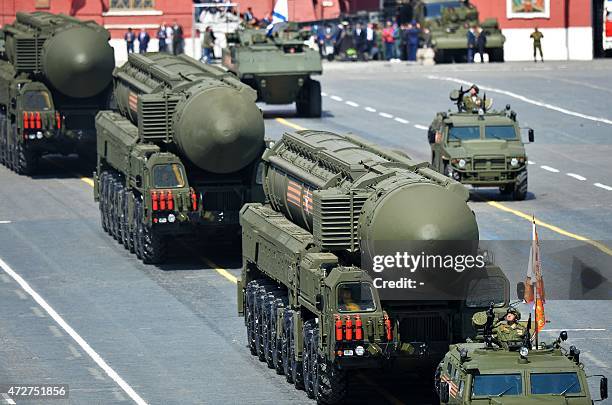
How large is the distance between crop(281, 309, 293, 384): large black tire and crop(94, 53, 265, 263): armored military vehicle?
1013 cm

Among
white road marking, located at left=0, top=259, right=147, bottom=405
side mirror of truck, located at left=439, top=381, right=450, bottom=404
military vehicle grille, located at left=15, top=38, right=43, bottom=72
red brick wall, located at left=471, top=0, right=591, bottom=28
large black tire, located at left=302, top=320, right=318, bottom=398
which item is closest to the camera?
side mirror of truck, located at left=439, top=381, right=450, bottom=404

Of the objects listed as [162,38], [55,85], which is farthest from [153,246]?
[162,38]

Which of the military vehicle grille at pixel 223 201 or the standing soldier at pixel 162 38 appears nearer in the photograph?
the military vehicle grille at pixel 223 201

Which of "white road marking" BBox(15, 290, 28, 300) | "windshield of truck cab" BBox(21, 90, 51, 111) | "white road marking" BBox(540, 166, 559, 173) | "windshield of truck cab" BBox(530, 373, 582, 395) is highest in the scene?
"windshield of truck cab" BBox(21, 90, 51, 111)

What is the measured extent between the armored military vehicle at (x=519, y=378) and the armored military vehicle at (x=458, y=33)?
5601 centimetres

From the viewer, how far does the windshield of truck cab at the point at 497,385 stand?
24.5m

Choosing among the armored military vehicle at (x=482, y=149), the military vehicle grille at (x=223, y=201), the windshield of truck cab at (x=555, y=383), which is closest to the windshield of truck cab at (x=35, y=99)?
the armored military vehicle at (x=482, y=149)

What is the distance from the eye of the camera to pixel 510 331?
84.6ft

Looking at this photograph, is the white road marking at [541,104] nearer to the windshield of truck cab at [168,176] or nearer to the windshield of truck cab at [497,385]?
the windshield of truck cab at [168,176]

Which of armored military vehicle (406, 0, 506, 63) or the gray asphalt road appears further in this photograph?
armored military vehicle (406, 0, 506, 63)

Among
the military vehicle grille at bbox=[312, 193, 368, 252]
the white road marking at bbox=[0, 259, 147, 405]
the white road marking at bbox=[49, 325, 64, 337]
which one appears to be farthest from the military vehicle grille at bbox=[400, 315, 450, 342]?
the white road marking at bbox=[49, 325, 64, 337]

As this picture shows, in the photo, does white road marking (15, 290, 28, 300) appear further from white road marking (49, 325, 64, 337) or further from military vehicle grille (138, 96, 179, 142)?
military vehicle grille (138, 96, 179, 142)

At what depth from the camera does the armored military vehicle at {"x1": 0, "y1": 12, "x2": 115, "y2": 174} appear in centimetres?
5291

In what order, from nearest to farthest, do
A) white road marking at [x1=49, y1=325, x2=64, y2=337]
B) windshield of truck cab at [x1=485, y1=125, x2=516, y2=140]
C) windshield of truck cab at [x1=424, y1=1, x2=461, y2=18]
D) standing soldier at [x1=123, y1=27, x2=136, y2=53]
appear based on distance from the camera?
white road marking at [x1=49, y1=325, x2=64, y2=337] < windshield of truck cab at [x1=485, y1=125, x2=516, y2=140] < standing soldier at [x1=123, y1=27, x2=136, y2=53] < windshield of truck cab at [x1=424, y1=1, x2=461, y2=18]
